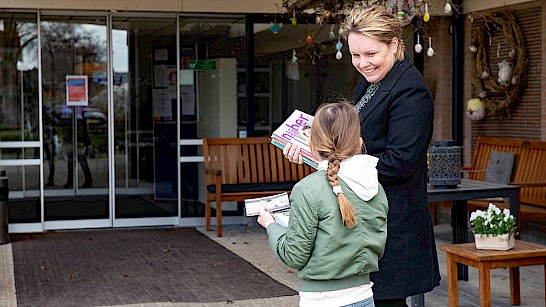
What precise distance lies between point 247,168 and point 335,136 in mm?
7423

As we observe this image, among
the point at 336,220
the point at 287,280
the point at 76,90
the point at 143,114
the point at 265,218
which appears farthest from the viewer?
the point at 143,114

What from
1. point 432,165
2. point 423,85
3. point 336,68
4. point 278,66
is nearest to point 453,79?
point 336,68

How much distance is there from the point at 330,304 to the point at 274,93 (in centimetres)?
771

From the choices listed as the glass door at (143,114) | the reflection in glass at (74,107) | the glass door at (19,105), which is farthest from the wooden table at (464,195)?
the glass door at (19,105)

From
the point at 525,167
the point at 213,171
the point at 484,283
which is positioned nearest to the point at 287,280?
the point at 484,283

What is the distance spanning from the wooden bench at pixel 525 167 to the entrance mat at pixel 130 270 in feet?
9.06

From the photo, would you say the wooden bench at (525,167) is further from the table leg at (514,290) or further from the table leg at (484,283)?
the table leg at (484,283)

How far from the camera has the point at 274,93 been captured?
35.6ft

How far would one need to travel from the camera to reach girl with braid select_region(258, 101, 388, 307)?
3.15m

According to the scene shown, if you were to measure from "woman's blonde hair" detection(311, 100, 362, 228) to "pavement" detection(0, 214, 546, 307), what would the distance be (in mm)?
3561

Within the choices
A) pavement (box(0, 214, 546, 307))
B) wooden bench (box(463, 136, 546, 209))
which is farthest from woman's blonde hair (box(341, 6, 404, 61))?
wooden bench (box(463, 136, 546, 209))

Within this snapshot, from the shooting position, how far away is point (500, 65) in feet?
31.9

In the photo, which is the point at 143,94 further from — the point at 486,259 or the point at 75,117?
the point at 486,259

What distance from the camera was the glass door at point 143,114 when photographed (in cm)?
1062
